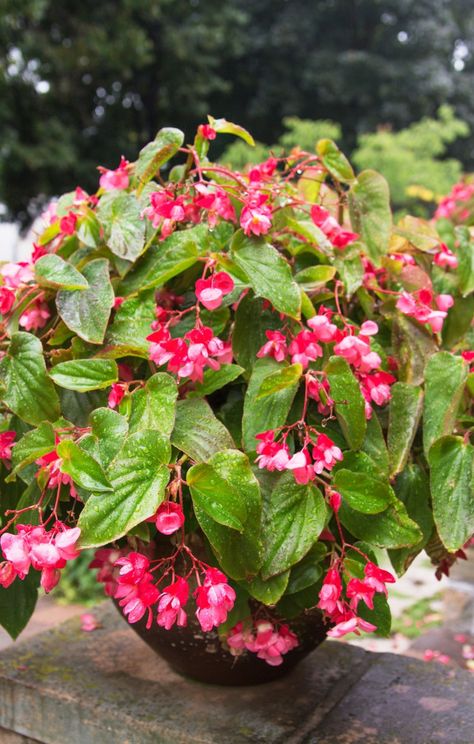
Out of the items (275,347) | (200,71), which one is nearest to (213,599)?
(275,347)

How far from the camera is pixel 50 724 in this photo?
96 cm

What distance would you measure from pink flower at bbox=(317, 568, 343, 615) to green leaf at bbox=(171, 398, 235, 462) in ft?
0.51

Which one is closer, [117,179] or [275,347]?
[275,347]

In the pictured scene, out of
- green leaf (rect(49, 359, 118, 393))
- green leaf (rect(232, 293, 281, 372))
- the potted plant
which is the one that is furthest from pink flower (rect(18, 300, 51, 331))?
green leaf (rect(232, 293, 281, 372))

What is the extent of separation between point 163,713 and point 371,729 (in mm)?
252

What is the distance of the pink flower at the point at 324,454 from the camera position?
0.69 m

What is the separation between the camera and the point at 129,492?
0.66 metres

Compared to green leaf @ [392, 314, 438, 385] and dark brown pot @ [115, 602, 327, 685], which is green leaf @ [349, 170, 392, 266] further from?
dark brown pot @ [115, 602, 327, 685]

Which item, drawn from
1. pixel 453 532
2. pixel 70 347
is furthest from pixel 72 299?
pixel 453 532

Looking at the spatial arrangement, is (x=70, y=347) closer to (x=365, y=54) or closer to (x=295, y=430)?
(x=295, y=430)

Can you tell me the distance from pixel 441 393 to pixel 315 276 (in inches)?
7.1

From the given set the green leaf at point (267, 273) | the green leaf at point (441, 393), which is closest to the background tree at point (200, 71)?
the green leaf at point (267, 273)

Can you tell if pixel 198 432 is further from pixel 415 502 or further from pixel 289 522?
pixel 415 502

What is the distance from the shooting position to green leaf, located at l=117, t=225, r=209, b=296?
771 mm
